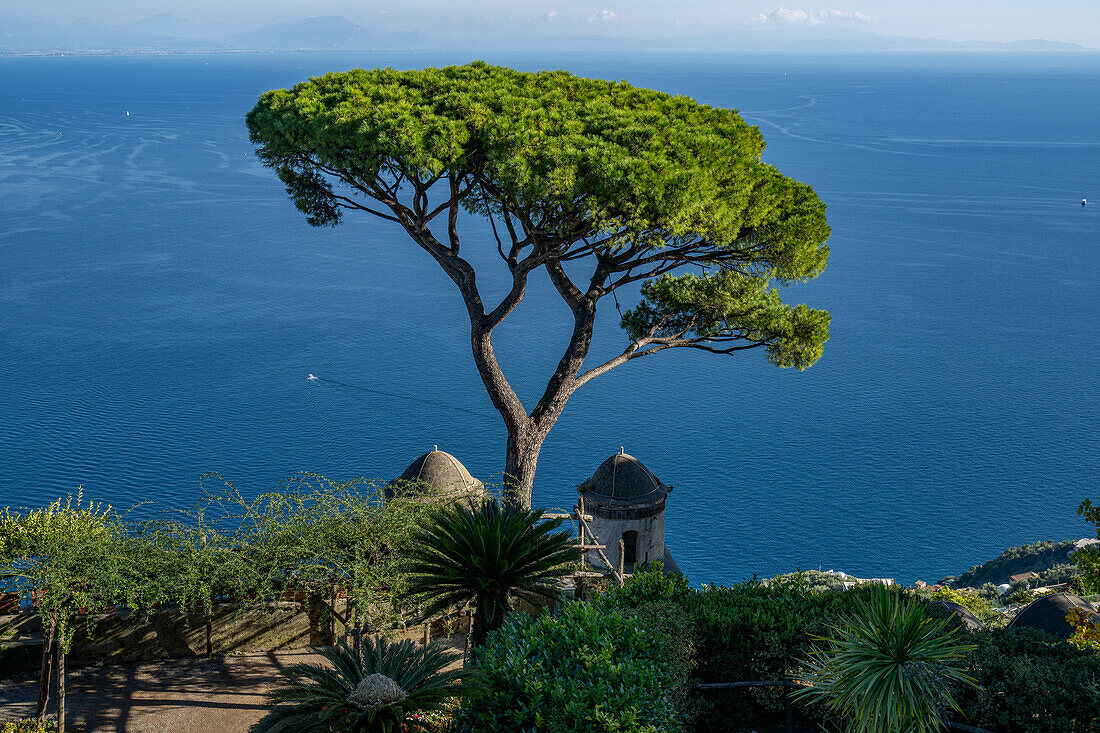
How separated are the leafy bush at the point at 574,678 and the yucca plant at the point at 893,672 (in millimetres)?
1675

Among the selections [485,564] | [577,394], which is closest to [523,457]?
[485,564]

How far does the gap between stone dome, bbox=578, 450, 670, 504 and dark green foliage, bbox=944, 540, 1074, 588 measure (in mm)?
22433

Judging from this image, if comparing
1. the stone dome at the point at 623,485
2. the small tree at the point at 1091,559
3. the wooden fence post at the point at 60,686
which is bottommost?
the wooden fence post at the point at 60,686

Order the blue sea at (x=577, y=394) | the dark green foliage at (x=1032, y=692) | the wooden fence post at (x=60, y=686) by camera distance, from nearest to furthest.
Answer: the dark green foliage at (x=1032, y=692) → the wooden fence post at (x=60, y=686) → the blue sea at (x=577, y=394)

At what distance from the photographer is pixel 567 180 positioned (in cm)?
1669

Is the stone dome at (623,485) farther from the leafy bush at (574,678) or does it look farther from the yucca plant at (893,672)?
the yucca plant at (893,672)

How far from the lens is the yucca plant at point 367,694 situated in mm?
8281

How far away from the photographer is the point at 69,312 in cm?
6938

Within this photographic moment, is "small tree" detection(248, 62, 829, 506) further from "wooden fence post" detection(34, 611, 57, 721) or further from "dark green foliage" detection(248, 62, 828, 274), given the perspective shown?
"wooden fence post" detection(34, 611, 57, 721)

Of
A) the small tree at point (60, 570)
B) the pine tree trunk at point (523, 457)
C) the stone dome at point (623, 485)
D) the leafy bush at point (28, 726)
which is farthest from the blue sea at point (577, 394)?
the leafy bush at point (28, 726)

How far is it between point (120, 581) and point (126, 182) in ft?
362

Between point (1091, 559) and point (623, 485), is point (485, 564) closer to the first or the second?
point (1091, 559)

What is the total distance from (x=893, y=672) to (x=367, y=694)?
189 inches

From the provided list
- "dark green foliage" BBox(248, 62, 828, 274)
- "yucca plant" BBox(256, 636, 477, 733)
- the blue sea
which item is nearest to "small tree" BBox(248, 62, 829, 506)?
"dark green foliage" BBox(248, 62, 828, 274)
